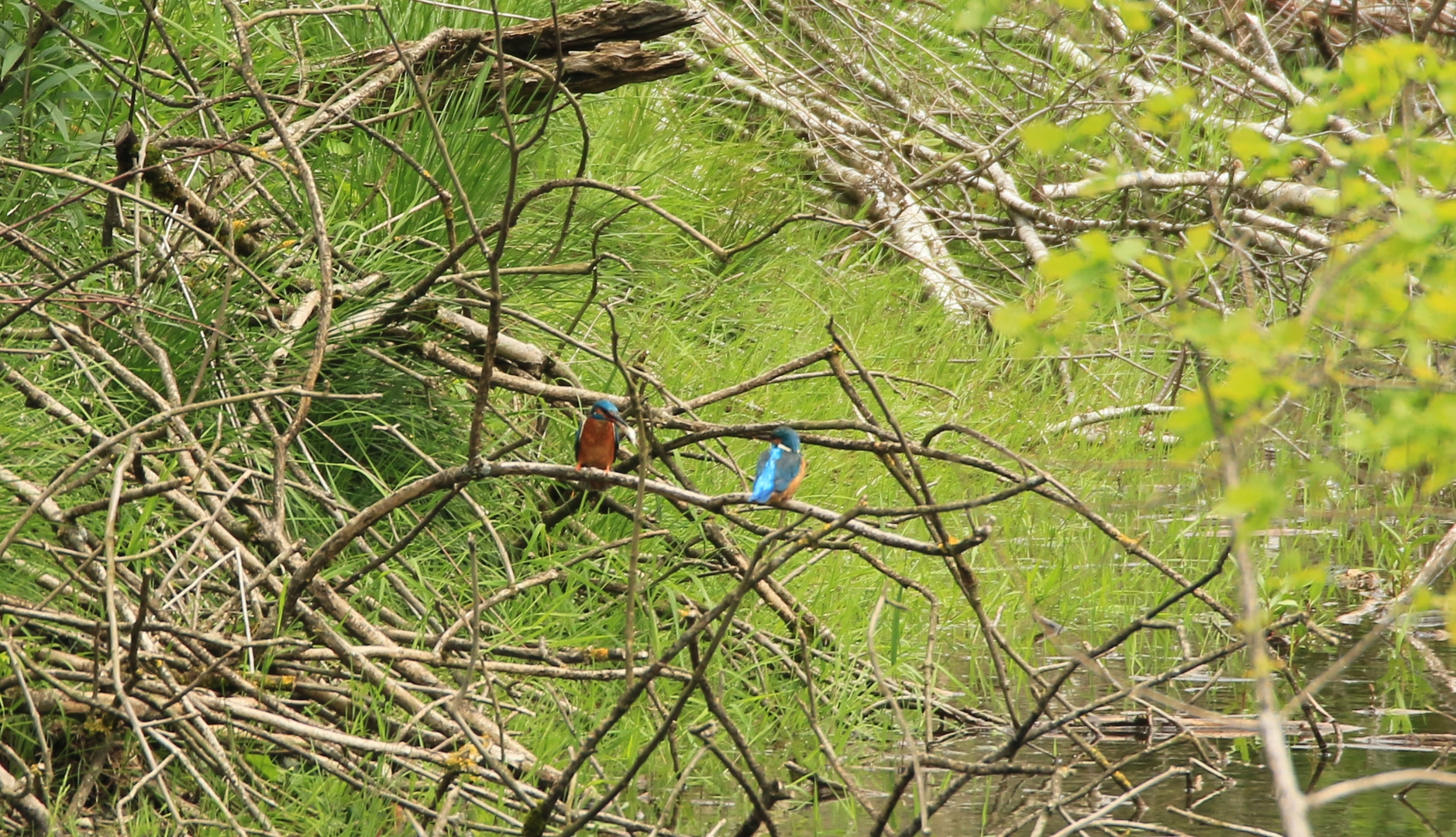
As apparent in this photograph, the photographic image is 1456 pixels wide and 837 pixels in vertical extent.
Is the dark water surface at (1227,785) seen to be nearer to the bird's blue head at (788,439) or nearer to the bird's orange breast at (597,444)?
the bird's blue head at (788,439)

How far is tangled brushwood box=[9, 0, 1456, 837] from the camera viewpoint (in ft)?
8.46

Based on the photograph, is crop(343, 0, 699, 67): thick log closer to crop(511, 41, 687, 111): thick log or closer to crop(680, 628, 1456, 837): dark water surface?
crop(511, 41, 687, 111): thick log

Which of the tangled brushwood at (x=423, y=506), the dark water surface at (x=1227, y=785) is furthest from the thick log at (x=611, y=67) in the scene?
the dark water surface at (x=1227, y=785)

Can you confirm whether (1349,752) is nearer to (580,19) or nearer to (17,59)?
(580,19)

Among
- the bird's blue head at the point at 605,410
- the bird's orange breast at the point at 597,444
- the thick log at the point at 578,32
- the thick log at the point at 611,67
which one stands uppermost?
the thick log at the point at 578,32

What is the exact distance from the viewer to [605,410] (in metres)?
3.44

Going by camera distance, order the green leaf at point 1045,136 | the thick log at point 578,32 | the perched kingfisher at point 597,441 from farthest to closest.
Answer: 1. the thick log at point 578,32
2. the perched kingfisher at point 597,441
3. the green leaf at point 1045,136

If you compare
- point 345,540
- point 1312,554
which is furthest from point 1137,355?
point 345,540

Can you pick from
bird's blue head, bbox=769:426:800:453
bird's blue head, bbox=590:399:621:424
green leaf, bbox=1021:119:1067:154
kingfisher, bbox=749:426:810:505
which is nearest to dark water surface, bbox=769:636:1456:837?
kingfisher, bbox=749:426:810:505

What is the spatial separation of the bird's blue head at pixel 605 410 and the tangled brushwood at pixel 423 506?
35 millimetres

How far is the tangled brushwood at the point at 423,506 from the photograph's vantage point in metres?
2.58

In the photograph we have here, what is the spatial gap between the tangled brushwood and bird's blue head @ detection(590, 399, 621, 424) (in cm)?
4

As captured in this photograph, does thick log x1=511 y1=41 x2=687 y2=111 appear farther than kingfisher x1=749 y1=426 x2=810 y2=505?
Yes

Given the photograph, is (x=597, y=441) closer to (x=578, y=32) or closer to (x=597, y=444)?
(x=597, y=444)
